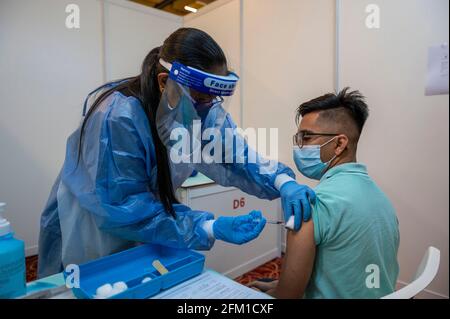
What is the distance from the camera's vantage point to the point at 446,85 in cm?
137

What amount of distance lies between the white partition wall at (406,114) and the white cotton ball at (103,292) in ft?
3.59

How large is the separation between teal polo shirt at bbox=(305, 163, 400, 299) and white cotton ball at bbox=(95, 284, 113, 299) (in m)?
0.55

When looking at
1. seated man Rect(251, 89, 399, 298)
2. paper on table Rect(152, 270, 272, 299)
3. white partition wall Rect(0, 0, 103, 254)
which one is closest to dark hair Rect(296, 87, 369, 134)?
seated man Rect(251, 89, 399, 298)

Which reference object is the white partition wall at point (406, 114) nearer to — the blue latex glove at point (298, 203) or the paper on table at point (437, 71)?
the paper on table at point (437, 71)

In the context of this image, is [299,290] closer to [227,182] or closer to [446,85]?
[227,182]

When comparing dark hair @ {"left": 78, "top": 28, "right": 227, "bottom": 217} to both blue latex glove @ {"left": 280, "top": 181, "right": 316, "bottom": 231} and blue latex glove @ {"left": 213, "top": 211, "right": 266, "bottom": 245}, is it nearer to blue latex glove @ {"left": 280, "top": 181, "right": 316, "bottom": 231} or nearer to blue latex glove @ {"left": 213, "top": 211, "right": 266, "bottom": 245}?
blue latex glove @ {"left": 213, "top": 211, "right": 266, "bottom": 245}

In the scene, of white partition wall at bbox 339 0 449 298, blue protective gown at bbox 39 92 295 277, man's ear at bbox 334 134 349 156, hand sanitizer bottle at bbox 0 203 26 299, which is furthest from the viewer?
white partition wall at bbox 339 0 449 298

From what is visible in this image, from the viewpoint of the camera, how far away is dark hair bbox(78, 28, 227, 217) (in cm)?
69

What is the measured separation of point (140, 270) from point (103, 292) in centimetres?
14

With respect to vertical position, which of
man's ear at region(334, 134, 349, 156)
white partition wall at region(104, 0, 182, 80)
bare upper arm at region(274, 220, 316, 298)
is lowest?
bare upper arm at region(274, 220, 316, 298)

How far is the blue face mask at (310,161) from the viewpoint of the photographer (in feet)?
3.04

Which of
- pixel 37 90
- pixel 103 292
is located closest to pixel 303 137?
pixel 103 292

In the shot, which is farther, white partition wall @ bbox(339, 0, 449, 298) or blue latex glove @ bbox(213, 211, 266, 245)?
white partition wall @ bbox(339, 0, 449, 298)

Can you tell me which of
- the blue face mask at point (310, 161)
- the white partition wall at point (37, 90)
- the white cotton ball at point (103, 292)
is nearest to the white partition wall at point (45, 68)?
the white partition wall at point (37, 90)
